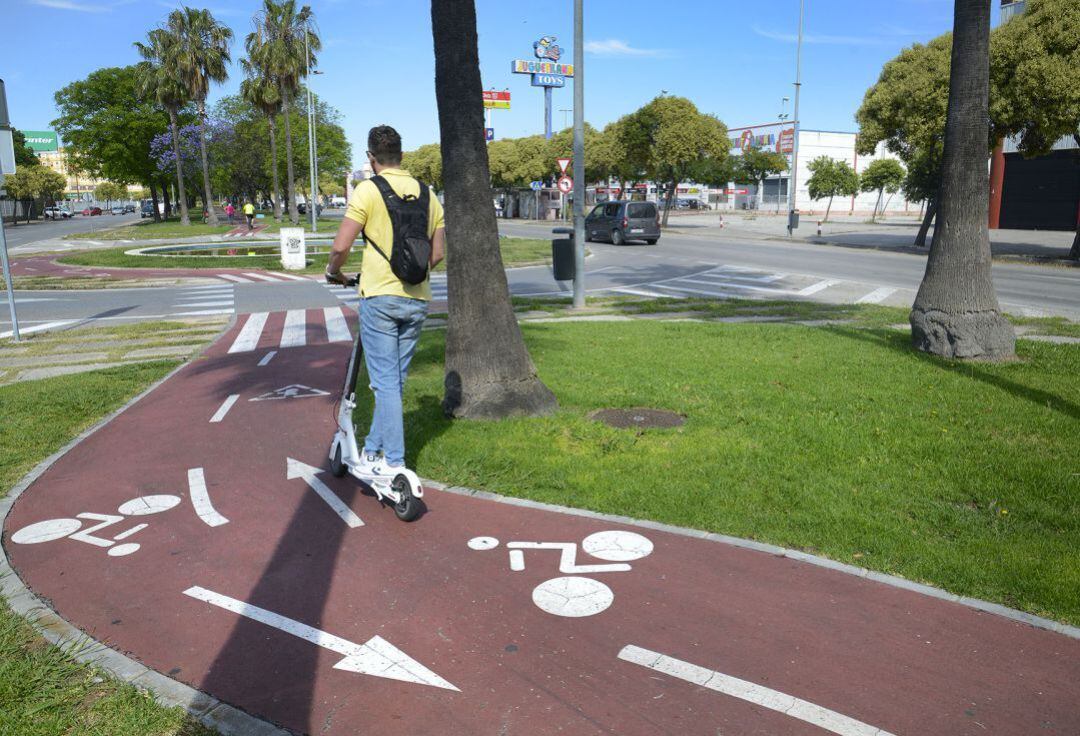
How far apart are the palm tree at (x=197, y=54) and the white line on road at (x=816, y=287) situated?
41100 millimetres

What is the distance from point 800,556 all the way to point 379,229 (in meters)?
2.86

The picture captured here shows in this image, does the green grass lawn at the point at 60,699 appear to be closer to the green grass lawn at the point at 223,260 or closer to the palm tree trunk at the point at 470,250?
the palm tree trunk at the point at 470,250

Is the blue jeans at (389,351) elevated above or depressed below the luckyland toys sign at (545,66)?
below

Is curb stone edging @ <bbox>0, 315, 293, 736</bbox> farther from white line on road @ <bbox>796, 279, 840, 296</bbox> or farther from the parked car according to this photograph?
the parked car

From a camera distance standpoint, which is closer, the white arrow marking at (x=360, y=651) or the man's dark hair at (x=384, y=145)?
the white arrow marking at (x=360, y=651)

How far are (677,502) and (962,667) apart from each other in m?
1.92

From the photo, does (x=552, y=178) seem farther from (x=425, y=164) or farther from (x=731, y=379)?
(x=731, y=379)

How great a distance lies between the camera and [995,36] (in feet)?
71.6

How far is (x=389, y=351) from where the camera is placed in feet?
15.3

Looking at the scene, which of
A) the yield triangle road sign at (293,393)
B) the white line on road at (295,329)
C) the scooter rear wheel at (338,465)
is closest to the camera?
the scooter rear wheel at (338,465)

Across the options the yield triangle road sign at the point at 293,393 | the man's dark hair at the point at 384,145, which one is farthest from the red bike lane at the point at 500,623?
the yield triangle road sign at the point at 293,393

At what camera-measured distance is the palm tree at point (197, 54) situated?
4878 cm

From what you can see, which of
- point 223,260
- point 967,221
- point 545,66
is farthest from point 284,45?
point 967,221

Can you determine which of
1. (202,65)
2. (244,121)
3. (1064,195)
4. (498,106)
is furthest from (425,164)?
(1064,195)
